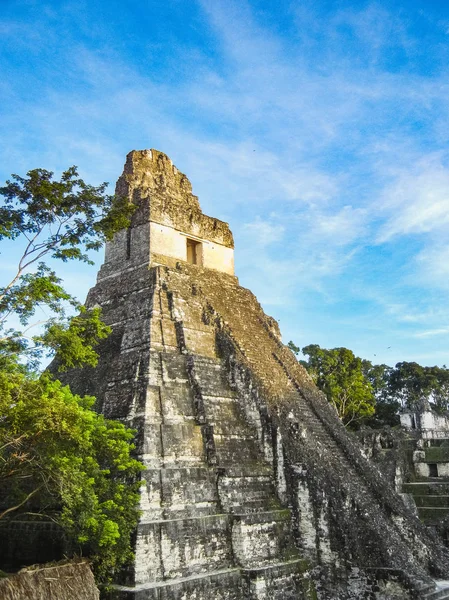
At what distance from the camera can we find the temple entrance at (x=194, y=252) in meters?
15.6

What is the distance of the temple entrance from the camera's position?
1562 cm

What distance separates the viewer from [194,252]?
15984 mm

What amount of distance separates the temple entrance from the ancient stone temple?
3.99 ft

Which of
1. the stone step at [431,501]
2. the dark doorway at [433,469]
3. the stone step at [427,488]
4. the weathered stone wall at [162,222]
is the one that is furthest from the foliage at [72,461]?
the dark doorway at [433,469]

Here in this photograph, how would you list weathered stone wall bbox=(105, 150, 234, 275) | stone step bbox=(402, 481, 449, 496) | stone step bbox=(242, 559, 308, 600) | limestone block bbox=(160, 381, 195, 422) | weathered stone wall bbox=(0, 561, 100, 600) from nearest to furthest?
weathered stone wall bbox=(0, 561, 100, 600) → stone step bbox=(242, 559, 308, 600) → limestone block bbox=(160, 381, 195, 422) → weathered stone wall bbox=(105, 150, 234, 275) → stone step bbox=(402, 481, 449, 496)

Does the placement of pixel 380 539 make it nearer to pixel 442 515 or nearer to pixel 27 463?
pixel 27 463

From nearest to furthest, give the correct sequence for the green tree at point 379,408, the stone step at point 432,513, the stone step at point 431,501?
the stone step at point 432,513 → the stone step at point 431,501 → the green tree at point 379,408

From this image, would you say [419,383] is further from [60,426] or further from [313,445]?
[60,426]

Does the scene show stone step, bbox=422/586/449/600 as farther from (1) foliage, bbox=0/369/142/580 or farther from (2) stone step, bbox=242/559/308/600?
(1) foliage, bbox=0/369/142/580

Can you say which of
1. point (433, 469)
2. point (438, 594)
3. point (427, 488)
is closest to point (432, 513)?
point (427, 488)

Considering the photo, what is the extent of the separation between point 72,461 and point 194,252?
8528mm

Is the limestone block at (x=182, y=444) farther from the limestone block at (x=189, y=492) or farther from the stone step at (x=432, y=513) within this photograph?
the stone step at (x=432, y=513)

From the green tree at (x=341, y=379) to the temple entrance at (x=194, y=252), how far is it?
15961 millimetres

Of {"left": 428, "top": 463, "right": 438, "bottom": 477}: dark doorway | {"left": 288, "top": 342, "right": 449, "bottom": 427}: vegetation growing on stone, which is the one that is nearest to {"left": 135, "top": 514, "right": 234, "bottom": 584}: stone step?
{"left": 428, "top": 463, "right": 438, "bottom": 477}: dark doorway
